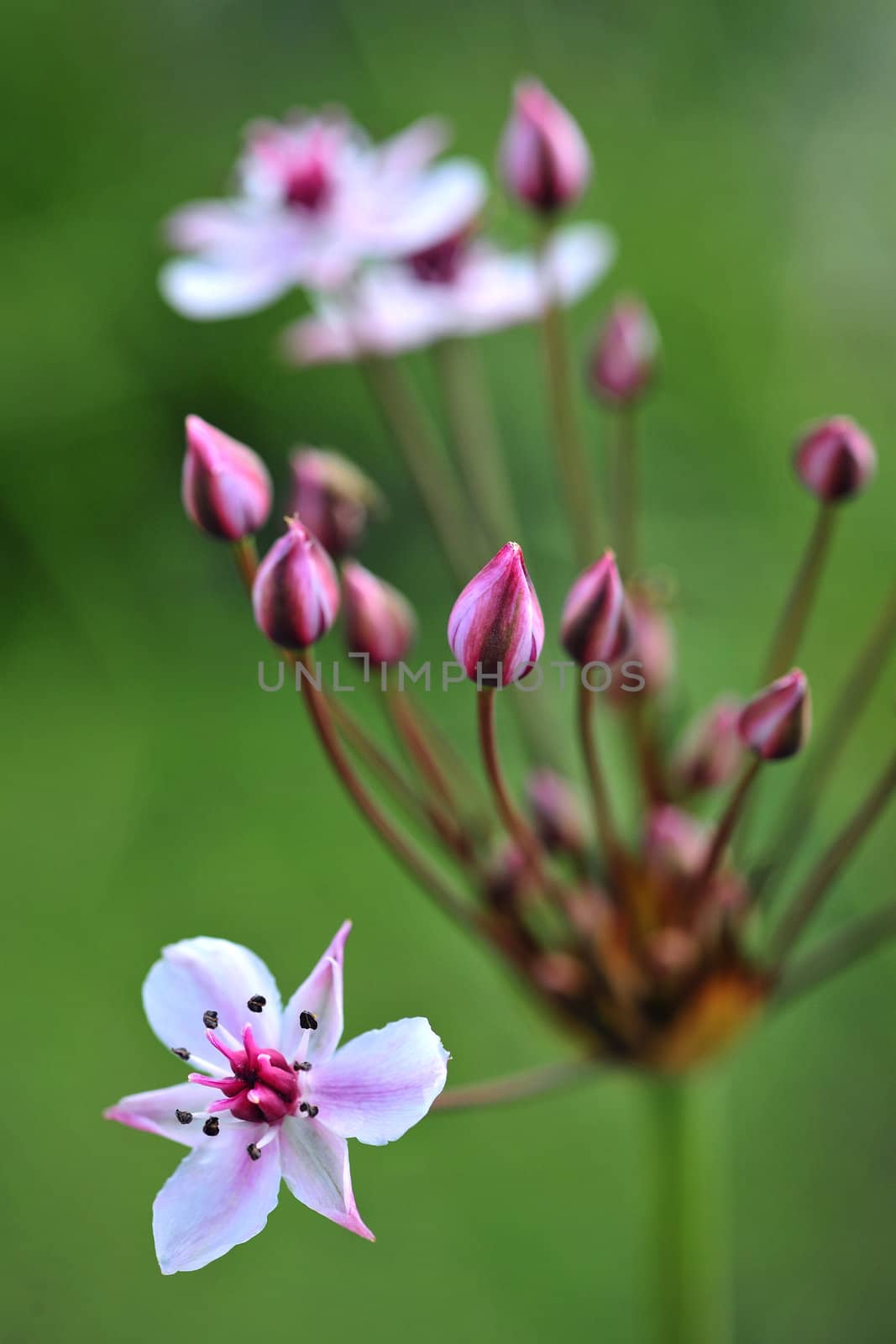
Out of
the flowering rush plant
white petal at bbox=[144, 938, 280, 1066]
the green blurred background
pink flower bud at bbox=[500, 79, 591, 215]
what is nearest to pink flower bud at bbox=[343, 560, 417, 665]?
the flowering rush plant

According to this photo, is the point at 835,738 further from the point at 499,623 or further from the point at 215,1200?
the point at 215,1200

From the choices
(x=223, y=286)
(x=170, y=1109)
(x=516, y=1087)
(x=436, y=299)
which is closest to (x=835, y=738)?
(x=516, y=1087)

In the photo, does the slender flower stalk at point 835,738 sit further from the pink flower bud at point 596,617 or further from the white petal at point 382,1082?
the white petal at point 382,1082

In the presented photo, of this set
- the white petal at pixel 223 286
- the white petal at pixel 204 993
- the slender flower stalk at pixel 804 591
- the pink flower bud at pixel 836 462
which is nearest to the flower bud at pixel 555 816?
the slender flower stalk at pixel 804 591

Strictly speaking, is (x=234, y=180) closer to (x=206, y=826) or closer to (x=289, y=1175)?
(x=206, y=826)

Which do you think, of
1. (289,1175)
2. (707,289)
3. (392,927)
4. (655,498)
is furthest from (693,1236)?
(707,289)
